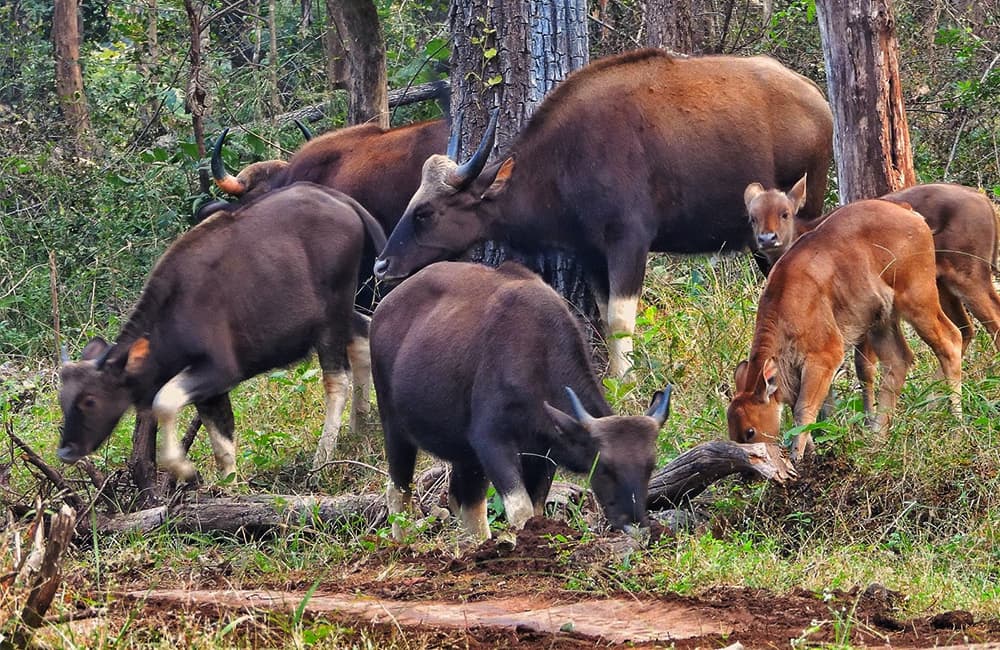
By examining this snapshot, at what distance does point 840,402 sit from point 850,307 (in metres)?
0.64

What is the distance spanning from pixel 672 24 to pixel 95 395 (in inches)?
276

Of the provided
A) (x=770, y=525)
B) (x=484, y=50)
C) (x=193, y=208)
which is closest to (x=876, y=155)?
(x=484, y=50)

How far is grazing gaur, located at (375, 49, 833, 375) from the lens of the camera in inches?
374

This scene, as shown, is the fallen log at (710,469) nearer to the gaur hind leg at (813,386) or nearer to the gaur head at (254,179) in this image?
the gaur hind leg at (813,386)

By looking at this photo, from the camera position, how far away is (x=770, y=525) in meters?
7.09

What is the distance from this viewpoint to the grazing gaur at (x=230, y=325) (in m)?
8.75

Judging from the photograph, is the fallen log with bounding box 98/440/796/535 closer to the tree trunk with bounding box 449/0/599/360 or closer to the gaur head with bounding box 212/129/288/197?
the tree trunk with bounding box 449/0/599/360

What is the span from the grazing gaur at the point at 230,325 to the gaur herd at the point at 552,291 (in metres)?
0.01

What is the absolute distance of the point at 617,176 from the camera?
374 inches

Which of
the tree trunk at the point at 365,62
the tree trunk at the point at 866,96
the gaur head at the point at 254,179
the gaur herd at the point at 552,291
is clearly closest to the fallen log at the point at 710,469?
the gaur herd at the point at 552,291

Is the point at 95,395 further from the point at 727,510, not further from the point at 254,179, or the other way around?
the point at 254,179

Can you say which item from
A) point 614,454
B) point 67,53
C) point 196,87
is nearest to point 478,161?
point 614,454

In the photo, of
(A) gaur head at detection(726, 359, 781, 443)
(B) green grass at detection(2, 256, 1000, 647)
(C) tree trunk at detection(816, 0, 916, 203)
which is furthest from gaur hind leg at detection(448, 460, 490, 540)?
(C) tree trunk at detection(816, 0, 916, 203)

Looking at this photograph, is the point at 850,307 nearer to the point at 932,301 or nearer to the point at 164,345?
the point at 932,301
